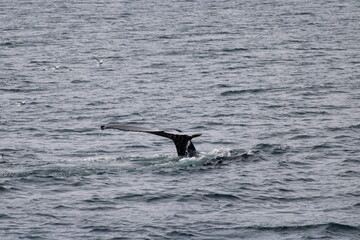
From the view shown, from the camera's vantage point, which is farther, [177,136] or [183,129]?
[183,129]

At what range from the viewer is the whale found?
1153 inches

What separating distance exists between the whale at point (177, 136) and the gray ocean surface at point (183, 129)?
1.21ft

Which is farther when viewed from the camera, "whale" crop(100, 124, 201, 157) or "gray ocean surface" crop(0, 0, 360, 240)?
"whale" crop(100, 124, 201, 157)

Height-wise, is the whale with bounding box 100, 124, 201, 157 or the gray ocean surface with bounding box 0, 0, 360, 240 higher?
the whale with bounding box 100, 124, 201, 157

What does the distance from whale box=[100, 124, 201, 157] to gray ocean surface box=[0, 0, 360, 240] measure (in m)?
0.37

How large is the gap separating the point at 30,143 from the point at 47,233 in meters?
13.5

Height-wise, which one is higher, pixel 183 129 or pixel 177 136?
pixel 177 136

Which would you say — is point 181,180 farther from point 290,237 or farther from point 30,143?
point 30,143

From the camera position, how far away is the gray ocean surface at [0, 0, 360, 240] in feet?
85.1

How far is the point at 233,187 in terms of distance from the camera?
94.9ft

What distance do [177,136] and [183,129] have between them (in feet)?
34.7

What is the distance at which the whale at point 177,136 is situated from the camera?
1153 inches

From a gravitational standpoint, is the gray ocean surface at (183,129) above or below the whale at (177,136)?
below

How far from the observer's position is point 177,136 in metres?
30.5
